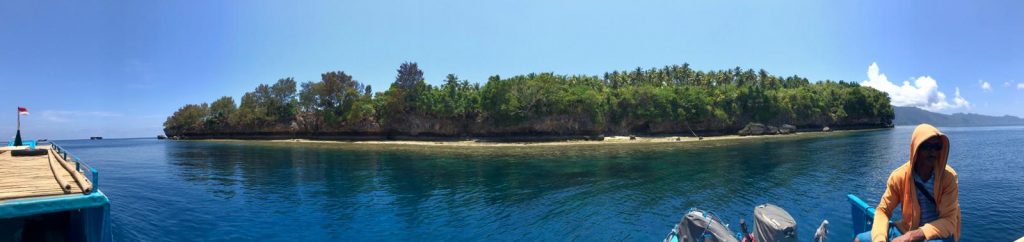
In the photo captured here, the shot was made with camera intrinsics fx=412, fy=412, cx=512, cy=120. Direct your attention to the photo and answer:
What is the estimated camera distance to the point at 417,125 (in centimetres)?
8850

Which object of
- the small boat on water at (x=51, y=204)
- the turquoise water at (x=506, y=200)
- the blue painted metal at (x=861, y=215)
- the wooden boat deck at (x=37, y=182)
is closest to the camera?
the blue painted metal at (x=861, y=215)

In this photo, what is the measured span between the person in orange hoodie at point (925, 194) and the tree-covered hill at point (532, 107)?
7398 cm

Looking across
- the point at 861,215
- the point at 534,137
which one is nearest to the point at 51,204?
the point at 861,215

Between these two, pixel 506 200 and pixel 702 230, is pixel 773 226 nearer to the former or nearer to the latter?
pixel 702 230

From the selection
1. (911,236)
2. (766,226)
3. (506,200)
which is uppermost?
(911,236)

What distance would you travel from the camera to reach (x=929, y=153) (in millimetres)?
4418

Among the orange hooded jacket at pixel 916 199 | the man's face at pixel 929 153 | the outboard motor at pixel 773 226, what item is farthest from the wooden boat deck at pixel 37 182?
the man's face at pixel 929 153

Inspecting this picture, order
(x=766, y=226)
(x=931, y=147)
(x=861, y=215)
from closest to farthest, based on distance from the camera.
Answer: (x=931, y=147) → (x=861, y=215) → (x=766, y=226)

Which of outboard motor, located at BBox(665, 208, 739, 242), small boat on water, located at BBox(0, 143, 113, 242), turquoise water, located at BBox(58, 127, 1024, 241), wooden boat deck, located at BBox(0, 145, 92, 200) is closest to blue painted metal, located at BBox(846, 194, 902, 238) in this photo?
outboard motor, located at BBox(665, 208, 739, 242)

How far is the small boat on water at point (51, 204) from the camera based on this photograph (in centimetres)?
805

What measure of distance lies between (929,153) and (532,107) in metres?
78.9

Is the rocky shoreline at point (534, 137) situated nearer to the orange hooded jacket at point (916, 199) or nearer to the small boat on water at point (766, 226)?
the small boat on water at point (766, 226)

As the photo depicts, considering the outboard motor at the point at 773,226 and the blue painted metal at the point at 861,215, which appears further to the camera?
the outboard motor at the point at 773,226

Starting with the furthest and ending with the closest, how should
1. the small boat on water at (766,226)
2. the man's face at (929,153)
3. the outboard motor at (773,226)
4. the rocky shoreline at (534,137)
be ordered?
the rocky shoreline at (534,137)
the outboard motor at (773,226)
the small boat on water at (766,226)
the man's face at (929,153)
